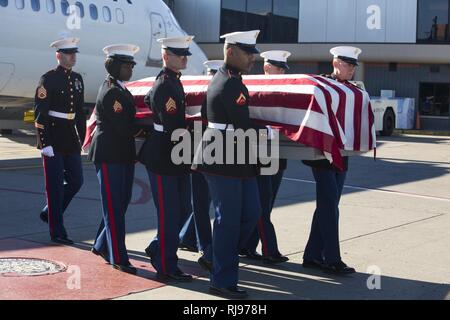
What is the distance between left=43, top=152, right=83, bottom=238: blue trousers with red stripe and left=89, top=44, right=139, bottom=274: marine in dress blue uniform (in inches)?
41.5

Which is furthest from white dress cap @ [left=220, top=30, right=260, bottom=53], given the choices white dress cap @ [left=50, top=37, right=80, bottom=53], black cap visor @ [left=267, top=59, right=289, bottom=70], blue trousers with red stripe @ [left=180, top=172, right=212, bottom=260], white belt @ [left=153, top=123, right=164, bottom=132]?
white dress cap @ [left=50, top=37, right=80, bottom=53]

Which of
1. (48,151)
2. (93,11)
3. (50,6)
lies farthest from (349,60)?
(93,11)

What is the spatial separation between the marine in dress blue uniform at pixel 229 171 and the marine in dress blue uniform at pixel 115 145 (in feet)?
2.85

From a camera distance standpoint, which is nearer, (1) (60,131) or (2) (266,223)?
(2) (266,223)

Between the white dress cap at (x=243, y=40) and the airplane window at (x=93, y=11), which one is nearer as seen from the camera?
the white dress cap at (x=243, y=40)

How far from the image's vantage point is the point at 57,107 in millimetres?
7711

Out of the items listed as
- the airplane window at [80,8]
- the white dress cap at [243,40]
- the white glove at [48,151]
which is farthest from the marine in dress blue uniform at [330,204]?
the airplane window at [80,8]

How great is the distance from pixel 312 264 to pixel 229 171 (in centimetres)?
152

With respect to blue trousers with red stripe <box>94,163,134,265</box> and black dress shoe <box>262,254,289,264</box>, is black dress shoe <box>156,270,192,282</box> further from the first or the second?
black dress shoe <box>262,254,289,264</box>

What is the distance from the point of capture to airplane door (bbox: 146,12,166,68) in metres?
17.6

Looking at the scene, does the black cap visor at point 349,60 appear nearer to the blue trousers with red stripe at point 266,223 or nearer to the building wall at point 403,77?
the blue trousers with red stripe at point 266,223

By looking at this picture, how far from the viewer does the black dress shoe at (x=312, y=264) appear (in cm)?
674

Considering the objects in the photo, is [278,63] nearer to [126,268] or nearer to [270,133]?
[270,133]

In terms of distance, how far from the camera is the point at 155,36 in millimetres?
17594
